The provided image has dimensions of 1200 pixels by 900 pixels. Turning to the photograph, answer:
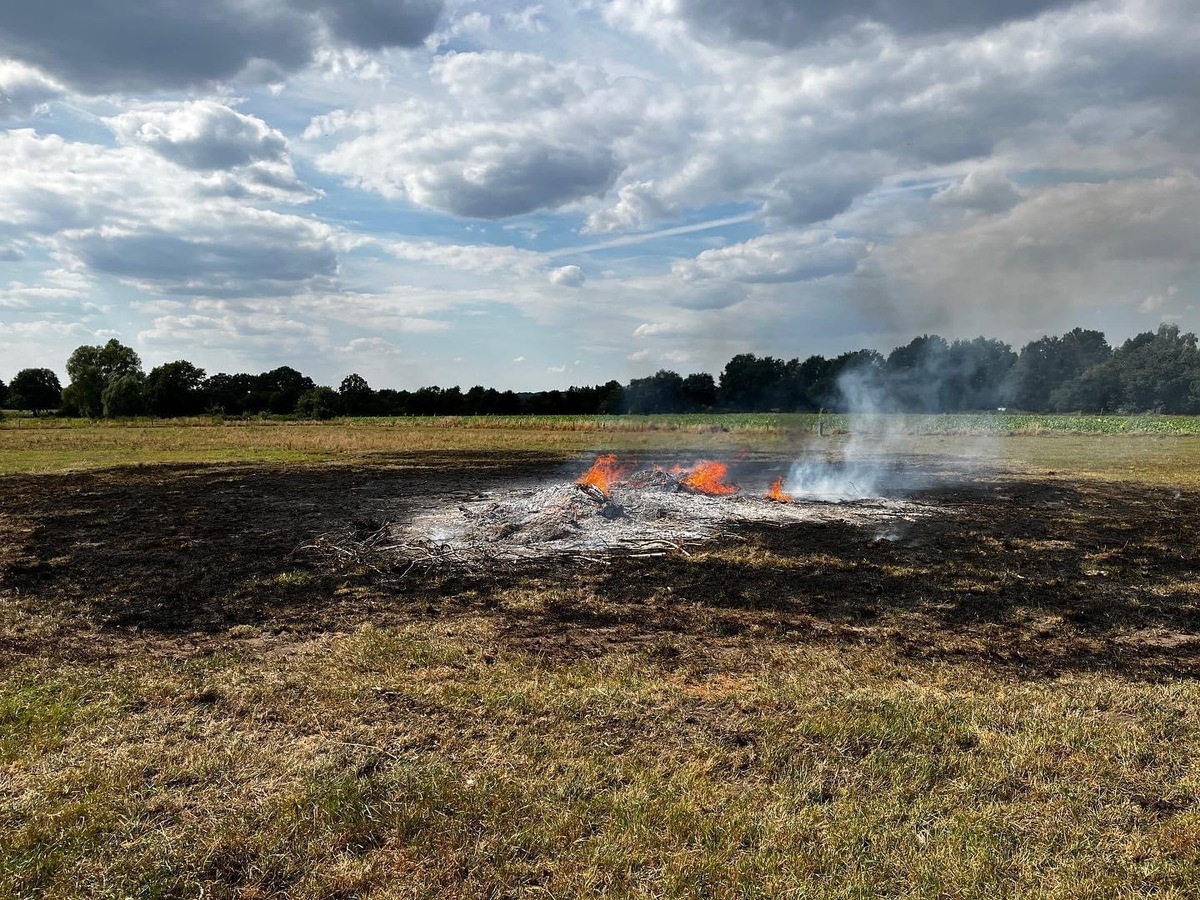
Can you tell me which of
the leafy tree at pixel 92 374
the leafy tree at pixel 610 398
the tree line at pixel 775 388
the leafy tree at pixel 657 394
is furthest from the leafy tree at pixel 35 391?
the leafy tree at pixel 657 394

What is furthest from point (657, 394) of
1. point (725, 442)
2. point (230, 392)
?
point (230, 392)

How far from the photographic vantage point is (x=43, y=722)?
14.3 ft

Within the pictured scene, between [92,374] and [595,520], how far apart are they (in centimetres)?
10199

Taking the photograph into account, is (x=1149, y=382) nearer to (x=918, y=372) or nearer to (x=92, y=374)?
(x=918, y=372)

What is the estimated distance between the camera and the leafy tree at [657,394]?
57188 millimetres

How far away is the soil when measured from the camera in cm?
610

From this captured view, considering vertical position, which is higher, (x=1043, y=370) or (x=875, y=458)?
(x=1043, y=370)

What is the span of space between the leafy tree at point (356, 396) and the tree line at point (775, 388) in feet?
0.97

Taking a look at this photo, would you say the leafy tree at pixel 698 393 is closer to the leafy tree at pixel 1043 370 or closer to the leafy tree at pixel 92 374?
the leafy tree at pixel 1043 370

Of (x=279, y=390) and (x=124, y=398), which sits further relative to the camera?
(x=279, y=390)

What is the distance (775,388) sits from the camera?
51.9 meters

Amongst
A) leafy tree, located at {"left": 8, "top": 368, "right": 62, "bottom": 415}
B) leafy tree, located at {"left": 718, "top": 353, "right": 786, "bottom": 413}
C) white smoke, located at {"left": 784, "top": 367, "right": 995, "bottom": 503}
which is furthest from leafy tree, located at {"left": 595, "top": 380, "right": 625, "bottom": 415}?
leafy tree, located at {"left": 8, "top": 368, "right": 62, "bottom": 415}

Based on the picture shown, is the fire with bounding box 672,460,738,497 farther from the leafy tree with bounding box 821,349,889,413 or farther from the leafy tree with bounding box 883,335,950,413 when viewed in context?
the leafy tree with bounding box 883,335,950,413

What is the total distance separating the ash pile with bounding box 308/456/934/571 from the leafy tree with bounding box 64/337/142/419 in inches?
3569
